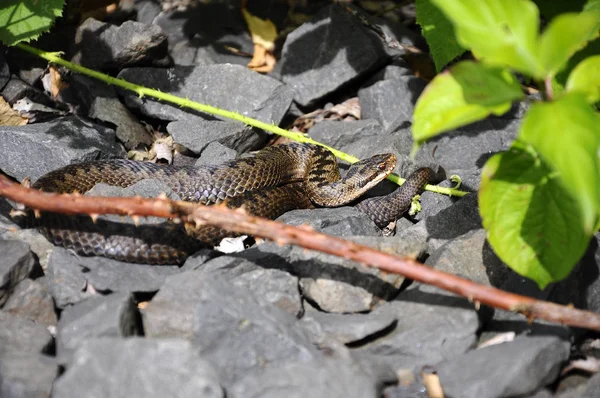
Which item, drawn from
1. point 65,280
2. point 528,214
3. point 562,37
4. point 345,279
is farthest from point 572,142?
point 65,280

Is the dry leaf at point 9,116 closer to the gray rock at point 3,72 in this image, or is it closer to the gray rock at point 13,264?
the gray rock at point 3,72

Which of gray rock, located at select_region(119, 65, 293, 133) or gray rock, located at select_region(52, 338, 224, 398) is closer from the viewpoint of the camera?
gray rock, located at select_region(52, 338, 224, 398)

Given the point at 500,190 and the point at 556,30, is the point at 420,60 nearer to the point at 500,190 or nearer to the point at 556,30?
the point at 500,190

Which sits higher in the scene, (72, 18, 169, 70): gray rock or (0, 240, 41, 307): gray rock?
(72, 18, 169, 70): gray rock

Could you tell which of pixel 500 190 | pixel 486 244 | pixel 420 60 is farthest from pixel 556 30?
pixel 420 60

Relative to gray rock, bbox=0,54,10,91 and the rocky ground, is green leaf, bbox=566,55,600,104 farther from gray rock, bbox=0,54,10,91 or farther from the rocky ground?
gray rock, bbox=0,54,10,91

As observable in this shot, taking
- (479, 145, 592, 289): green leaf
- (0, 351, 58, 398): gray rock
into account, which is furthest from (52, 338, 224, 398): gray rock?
(479, 145, 592, 289): green leaf

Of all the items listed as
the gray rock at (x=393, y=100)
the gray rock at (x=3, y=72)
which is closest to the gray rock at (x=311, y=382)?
the gray rock at (x=393, y=100)
